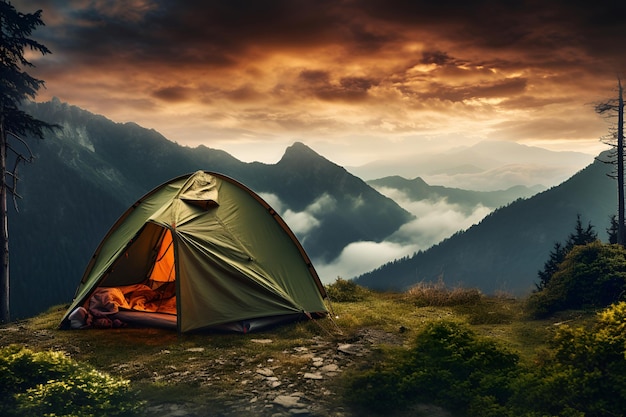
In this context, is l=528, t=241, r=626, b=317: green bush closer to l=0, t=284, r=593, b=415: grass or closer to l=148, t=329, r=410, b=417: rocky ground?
l=0, t=284, r=593, b=415: grass

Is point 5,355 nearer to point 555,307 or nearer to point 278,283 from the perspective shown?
point 278,283

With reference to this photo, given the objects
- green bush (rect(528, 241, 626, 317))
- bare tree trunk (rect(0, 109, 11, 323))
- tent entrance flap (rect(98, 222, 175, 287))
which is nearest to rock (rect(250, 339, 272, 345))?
tent entrance flap (rect(98, 222, 175, 287))

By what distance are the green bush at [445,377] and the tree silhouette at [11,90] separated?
15082 millimetres

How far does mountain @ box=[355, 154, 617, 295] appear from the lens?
6014 inches

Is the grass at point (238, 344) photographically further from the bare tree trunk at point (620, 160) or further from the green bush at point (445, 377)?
the bare tree trunk at point (620, 160)

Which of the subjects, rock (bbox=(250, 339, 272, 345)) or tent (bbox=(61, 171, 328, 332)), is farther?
tent (bbox=(61, 171, 328, 332))

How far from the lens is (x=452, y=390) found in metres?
6.36

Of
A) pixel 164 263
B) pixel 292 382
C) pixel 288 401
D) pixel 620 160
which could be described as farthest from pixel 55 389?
pixel 620 160

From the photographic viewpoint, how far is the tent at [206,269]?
1096 cm

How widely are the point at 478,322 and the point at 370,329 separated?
10.2 ft

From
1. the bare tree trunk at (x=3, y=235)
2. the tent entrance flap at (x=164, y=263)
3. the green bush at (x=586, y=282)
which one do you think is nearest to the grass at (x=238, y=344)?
the green bush at (x=586, y=282)

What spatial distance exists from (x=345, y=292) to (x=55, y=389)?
11.3m

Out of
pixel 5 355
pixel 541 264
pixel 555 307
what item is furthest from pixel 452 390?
pixel 541 264

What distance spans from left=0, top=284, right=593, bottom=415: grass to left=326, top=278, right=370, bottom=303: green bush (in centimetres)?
124
